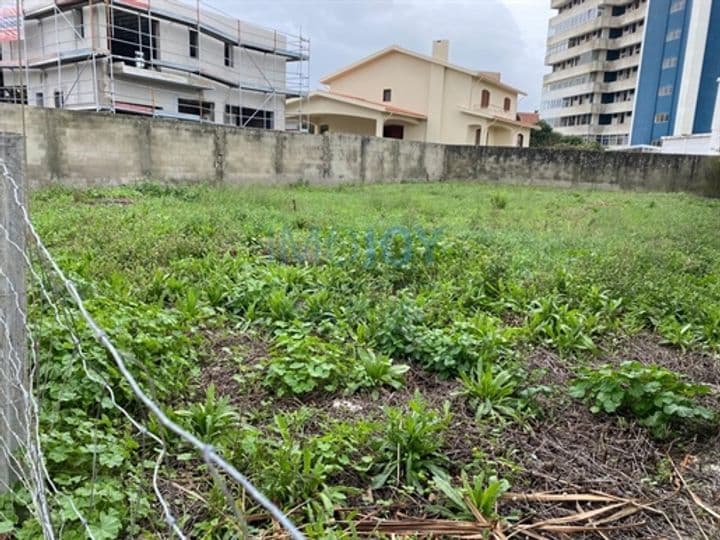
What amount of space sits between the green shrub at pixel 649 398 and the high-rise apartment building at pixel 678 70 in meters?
34.9

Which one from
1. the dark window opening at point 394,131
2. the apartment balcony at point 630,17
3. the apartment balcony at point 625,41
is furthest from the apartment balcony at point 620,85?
the dark window opening at point 394,131

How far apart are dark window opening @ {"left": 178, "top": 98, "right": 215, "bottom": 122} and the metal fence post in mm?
18450

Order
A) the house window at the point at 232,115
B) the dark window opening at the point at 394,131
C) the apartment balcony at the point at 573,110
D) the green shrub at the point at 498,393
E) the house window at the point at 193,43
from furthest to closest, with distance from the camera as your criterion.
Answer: the apartment balcony at the point at 573,110
the dark window opening at the point at 394,131
the house window at the point at 232,115
the house window at the point at 193,43
the green shrub at the point at 498,393

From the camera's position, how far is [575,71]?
41344 mm

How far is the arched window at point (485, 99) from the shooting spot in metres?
24.5

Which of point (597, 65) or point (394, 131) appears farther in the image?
point (597, 65)

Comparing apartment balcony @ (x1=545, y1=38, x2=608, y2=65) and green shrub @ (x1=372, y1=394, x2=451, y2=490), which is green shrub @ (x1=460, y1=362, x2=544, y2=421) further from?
apartment balcony @ (x1=545, y1=38, x2=608, y2=65)

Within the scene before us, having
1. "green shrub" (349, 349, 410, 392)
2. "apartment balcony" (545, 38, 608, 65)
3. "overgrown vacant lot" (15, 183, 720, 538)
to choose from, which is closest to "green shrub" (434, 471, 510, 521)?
"overgrown vacant lot" (15, 183, 720, 538)

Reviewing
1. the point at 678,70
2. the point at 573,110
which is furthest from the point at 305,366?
the point at 573,110

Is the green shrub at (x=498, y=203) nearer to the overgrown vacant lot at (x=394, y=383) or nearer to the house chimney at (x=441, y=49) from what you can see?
the overgrown vacant lot at (x=394, y=383)

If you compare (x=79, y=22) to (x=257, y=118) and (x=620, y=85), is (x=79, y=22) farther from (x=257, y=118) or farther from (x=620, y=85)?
(x=620, y=85)

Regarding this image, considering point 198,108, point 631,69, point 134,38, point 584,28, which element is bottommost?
point 198,108

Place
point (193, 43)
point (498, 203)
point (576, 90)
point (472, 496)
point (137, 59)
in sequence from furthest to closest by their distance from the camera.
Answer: point (576, 90) < point (193, 43) < point (137, 59) < point (498, 203) < point (472, 496)

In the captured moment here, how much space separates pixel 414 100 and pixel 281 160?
12.5m
